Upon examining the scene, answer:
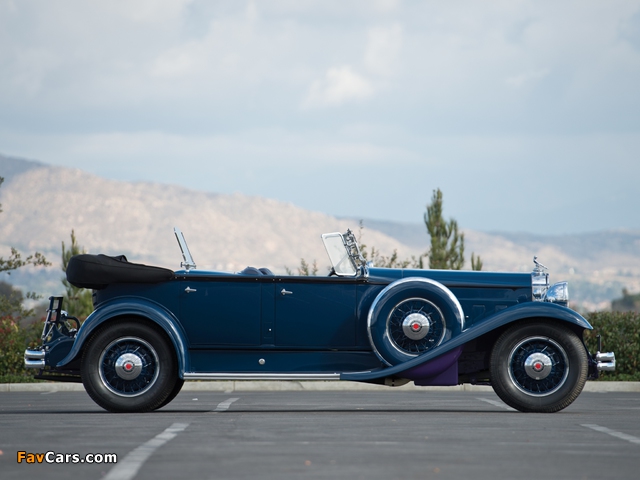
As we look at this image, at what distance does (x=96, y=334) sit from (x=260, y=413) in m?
1.93

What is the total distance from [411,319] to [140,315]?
112 inches

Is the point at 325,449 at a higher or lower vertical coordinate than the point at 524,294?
lower

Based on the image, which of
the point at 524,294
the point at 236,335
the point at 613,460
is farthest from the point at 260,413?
the point at 613,460

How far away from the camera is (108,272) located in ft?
40.0

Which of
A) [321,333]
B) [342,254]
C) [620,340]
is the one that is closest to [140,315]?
[321,333]

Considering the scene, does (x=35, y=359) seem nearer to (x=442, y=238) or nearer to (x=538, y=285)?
(x=538, y=285)

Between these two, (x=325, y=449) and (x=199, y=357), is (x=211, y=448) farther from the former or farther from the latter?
(x=199, y=357)

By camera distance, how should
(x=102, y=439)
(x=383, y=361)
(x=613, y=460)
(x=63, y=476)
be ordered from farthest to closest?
(x=383, y=361)
(x=102, y=439)
(x=613, y=460)
(x=63, y=476)

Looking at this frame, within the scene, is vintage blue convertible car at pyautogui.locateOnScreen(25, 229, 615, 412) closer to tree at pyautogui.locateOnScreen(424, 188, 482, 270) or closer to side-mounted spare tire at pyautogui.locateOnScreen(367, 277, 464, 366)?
side-mounted spare tire at pyautogui.locateOnScreen(367, 277, 464, 366)

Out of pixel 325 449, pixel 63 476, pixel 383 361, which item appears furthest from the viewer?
pixel 383 361

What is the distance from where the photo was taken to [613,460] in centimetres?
754

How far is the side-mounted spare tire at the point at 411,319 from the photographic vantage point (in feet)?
A: 39.0

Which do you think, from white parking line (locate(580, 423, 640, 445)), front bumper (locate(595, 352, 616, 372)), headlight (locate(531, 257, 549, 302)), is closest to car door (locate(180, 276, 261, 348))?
headlight (locate(531, 257, 549, 302))

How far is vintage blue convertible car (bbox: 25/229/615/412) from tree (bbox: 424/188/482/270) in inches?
750
